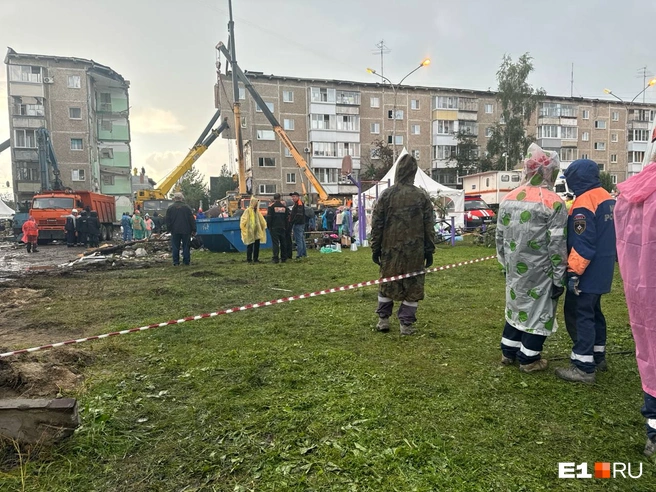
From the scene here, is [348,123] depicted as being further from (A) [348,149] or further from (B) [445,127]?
(B) [445,127]

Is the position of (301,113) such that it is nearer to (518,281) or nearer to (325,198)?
(325,198)

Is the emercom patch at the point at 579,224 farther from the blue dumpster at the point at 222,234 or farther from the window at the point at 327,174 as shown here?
the window at the point at 327,174

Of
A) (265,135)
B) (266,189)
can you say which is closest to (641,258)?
(266,189)

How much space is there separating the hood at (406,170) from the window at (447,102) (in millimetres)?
51130

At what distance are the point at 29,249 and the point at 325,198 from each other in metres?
14.9

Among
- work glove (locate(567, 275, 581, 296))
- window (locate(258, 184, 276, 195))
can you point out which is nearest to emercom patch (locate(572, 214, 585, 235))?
work glove (locate(567, 275, 581, 296))

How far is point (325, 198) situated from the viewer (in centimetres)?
2520

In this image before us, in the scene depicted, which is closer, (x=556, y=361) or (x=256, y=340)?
(x=556, y=361)

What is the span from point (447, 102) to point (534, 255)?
53291 millimetres

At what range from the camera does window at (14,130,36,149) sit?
142 feet

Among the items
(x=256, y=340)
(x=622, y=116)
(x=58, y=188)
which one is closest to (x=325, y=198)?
(x=58, y=188)

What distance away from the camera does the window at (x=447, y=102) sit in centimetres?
5178

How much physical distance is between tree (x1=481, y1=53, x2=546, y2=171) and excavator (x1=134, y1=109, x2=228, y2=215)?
31.3 meters

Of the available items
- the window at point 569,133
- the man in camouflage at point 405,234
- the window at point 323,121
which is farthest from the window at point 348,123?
the man in camouflage at point 405,234
